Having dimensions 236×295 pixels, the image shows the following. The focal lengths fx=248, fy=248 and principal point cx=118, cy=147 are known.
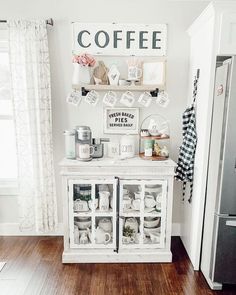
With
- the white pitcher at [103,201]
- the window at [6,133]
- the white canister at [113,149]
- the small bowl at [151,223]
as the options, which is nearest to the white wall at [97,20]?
the white canister at [113,149]

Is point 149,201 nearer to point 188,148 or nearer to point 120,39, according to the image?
point 188,148

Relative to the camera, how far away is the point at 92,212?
84.5 inches

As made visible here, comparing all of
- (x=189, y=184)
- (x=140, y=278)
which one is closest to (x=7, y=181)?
(x=140, y=278)

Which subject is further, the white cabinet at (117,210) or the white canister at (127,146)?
the white canister at (127,146)

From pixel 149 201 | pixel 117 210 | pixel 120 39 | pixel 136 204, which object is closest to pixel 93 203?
pixel 117 210

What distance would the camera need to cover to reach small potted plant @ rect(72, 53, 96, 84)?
2.18 meters

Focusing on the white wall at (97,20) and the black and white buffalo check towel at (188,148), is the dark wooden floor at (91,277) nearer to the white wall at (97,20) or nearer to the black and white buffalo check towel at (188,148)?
the black and white buffalo check towel at (188,148)

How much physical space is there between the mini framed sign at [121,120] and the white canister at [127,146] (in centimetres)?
20

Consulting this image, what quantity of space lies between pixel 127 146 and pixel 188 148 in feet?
1.77

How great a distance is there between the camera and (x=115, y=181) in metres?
2.10

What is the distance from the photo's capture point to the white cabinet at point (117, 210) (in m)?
2.10

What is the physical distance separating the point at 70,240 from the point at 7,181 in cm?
96

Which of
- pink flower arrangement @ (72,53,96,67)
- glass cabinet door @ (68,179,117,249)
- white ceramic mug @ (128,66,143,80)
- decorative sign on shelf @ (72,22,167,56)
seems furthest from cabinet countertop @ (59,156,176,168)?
decorative sign on shelf @ (72,22,167,56)

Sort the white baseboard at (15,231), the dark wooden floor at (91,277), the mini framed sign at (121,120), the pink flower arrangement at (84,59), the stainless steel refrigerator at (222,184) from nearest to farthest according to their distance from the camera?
1. the stainless steel refrigerator at (222,184)
2. the dark wooden floor at (91,277)
3. the pink flower arrangement at (84,59)
4. the mini framed sign at (121,120)
5. the white baseboard at (15,231)
